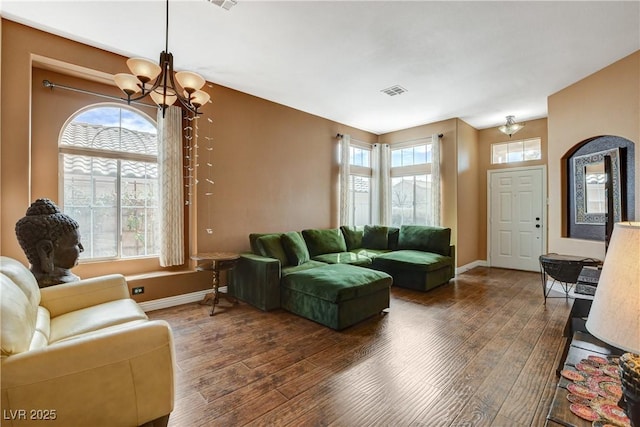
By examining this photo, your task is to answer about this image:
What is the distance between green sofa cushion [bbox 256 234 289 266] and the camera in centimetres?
381

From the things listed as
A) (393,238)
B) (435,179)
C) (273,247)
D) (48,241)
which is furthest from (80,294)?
(435,179)

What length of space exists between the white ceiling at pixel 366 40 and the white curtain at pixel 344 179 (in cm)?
142

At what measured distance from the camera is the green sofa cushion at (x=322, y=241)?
466cm

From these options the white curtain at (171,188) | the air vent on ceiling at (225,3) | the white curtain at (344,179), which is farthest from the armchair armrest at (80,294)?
the white curtain at (344,179)

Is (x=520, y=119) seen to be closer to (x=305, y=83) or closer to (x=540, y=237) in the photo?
(x=540, y=237)

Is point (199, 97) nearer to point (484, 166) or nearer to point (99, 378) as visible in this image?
point (99, 378)

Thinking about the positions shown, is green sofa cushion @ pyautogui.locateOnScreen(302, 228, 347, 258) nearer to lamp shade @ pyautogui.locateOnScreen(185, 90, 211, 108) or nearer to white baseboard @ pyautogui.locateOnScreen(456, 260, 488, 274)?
white baseboard @ pyautogui.locateOnScreen(456, 260, 488, 274)

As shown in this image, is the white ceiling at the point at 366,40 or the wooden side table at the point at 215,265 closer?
the white ceiling at the point at 366,40

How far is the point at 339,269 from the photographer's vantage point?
11.5 feet

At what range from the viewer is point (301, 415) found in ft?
5.58

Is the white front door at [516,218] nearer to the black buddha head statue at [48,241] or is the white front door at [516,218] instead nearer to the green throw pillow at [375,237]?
the green throw pillow at [375,237]

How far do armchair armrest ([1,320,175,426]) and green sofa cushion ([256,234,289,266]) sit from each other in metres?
2.31

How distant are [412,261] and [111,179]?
167 inches

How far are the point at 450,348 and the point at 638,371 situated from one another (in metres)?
1.89
